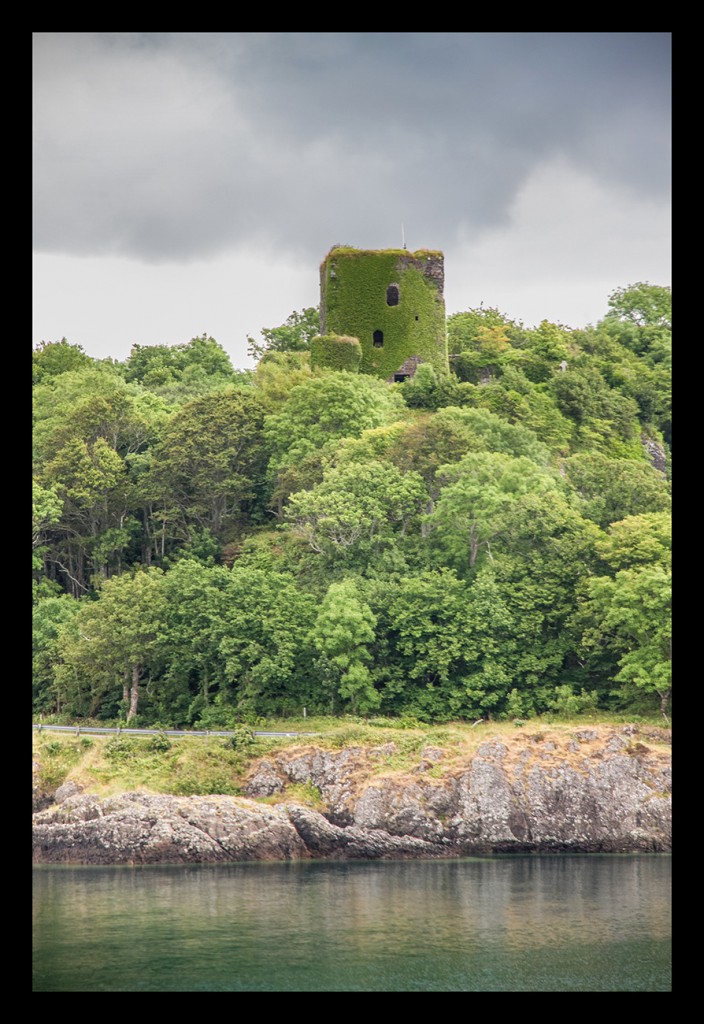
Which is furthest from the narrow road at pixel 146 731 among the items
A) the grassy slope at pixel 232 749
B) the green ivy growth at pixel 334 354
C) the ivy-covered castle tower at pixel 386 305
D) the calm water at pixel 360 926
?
the ivy-covered castle tower at pixel 386 305

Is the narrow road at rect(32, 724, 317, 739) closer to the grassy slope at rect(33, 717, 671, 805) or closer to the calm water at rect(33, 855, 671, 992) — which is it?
the grassy slope at rect(33, 717, 671, 805)

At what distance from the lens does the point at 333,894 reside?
3441 cm

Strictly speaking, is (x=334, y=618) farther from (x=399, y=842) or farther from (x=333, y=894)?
(x=333, y=894)

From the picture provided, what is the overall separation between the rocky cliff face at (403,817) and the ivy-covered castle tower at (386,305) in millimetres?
23890

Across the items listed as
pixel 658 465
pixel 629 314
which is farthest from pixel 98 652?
pixel 629 314

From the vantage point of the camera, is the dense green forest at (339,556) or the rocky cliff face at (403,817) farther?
the dense green forest at (339,556)

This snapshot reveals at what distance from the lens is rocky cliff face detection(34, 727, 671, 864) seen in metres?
39.4

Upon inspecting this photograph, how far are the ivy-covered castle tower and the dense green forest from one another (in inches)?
89.6

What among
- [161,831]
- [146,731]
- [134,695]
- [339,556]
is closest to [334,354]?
[339,556]

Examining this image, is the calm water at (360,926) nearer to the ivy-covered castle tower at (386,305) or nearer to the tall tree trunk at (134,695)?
the tall tree trunk at (134,695)

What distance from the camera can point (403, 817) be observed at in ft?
131

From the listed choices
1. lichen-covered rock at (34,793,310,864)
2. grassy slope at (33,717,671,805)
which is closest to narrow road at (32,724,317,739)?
grassy slope at (33,717,671,805)

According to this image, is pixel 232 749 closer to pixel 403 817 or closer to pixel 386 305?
pixel 403 817

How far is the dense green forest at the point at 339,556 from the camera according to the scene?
44.1 metres
